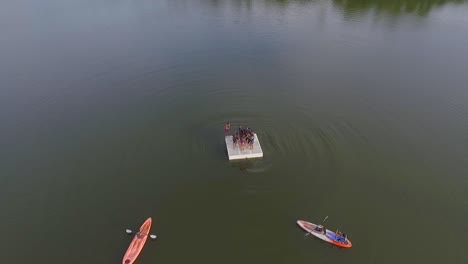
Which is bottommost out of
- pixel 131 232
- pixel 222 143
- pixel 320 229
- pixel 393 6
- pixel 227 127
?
pixel 320 229

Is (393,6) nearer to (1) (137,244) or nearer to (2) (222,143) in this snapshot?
(2) (222,143)

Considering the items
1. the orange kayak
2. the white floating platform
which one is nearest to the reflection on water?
the white floating platform

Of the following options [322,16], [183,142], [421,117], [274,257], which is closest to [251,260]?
[274,257]

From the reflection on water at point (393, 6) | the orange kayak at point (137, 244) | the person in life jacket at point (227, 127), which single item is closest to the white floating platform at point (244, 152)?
the person in life jacket at point (227, 127)

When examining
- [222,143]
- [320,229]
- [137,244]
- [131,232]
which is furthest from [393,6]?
[137,244]

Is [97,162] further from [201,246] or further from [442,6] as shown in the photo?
[442,6]

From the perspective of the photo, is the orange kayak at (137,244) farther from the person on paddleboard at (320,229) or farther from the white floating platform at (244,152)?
the person on paddleboard at (320,229)
